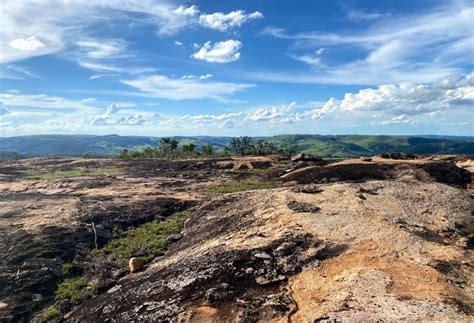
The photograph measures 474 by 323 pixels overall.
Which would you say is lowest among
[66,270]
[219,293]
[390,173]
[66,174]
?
[66,270]

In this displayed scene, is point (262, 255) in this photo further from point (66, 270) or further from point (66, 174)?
point (66, 174)

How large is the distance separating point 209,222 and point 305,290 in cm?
1719

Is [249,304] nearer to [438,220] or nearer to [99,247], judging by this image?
[438,220]

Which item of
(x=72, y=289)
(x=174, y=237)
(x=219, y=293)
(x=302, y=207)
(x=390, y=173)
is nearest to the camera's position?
(x=219, y=293)

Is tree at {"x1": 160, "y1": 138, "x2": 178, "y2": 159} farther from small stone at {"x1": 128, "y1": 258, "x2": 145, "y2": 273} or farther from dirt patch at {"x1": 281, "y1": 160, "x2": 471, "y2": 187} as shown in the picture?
small stone at {"x1": 128, "y1": 258, "x2": 145, "y2": 273}

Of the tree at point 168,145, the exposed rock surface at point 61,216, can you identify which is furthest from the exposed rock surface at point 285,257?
the tree at point 168,145

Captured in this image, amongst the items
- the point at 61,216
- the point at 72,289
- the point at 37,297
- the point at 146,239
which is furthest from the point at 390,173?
the point at 37,297

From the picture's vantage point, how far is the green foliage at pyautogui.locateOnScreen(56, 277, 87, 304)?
27892 millimetres

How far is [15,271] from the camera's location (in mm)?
31984

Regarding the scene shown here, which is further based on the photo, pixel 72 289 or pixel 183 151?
pixel 183 151

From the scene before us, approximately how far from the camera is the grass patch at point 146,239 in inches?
1344

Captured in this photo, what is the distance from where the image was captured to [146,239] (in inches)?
1500

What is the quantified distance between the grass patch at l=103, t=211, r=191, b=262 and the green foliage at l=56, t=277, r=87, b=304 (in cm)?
421

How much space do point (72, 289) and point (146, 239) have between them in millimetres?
9396
